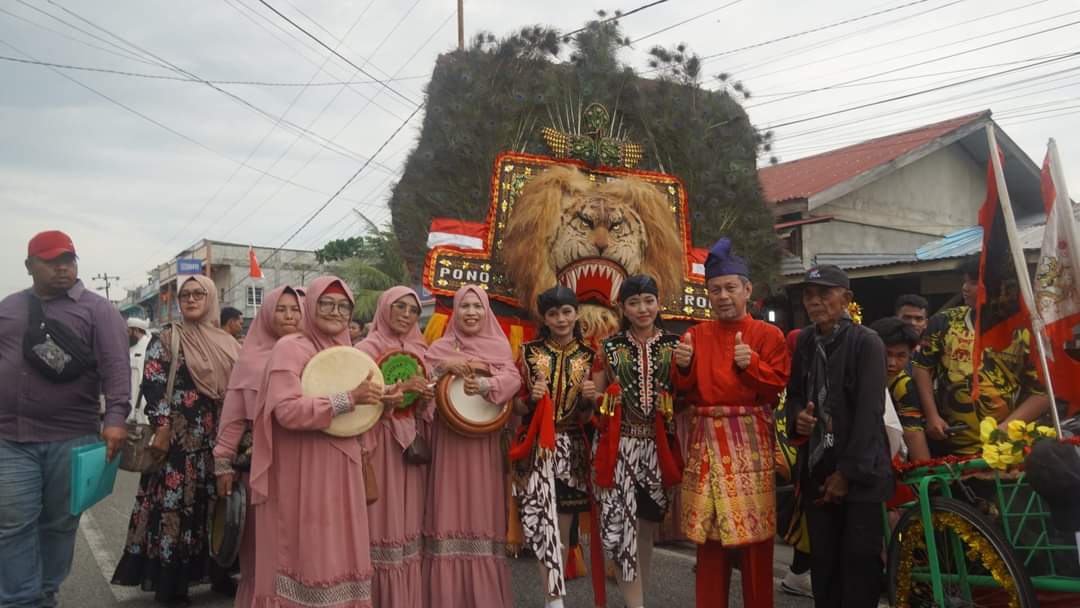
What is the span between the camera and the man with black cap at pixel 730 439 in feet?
11.7

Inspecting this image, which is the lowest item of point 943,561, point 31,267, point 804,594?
point 804,594

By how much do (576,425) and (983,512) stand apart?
1967 millimetres

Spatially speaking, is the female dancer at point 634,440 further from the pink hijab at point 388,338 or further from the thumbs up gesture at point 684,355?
the pink hijab at point 388,338

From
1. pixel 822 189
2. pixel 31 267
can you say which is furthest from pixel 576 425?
pixel 822 189

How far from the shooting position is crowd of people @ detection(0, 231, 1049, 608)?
3.42 meters

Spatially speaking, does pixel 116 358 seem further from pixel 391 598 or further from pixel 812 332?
pixel 812 332

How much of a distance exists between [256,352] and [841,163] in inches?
489

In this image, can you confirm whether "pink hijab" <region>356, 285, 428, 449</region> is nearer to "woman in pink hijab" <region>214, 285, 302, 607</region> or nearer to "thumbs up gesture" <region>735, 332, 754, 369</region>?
"woman in pink hijab" <region>214, 285, 302, 607</region>

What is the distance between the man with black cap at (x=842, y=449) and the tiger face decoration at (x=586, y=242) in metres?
2.11

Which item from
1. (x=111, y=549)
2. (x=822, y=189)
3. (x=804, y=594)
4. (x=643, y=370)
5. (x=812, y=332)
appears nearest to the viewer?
(x=812, y=332)

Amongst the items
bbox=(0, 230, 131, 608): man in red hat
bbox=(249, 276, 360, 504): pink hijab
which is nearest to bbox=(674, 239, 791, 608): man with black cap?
bbox=(249, 276, 360, 504): pink hijab

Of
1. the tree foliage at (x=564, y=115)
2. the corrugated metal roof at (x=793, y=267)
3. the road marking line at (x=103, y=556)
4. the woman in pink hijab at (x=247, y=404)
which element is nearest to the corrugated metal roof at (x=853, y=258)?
the corrugated metal roof at (x=793, y=267)

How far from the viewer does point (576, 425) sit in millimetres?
4230

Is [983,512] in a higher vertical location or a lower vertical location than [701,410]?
lower
